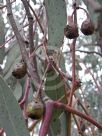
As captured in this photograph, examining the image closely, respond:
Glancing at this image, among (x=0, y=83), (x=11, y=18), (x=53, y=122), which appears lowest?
(x=53, y=122)

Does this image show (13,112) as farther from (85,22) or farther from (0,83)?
(85,22)

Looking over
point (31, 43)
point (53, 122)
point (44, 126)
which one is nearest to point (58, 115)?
point (53, 122)

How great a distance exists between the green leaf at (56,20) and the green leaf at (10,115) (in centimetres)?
19

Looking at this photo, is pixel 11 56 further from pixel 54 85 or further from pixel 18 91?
pixel 54 85

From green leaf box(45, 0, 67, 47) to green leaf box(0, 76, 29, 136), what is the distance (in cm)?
19

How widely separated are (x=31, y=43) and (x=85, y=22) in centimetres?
15

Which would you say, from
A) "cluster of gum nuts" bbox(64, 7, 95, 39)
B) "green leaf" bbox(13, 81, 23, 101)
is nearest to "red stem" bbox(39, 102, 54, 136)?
"cluster of gum nuts" bbox(64, 7, 95, 39)

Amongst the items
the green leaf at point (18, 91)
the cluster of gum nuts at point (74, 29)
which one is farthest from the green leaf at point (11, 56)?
the cluster of gum nuts at point (74, 29)

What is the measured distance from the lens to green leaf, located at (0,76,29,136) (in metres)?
0.78

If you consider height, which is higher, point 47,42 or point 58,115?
point 47,42

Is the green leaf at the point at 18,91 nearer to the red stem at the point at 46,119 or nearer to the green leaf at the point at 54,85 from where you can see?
the green leaf at the point at 54,85

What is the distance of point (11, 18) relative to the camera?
964mm

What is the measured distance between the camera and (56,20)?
3.28 ft

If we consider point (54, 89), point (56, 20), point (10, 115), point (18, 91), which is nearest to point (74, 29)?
point (56, 20)
